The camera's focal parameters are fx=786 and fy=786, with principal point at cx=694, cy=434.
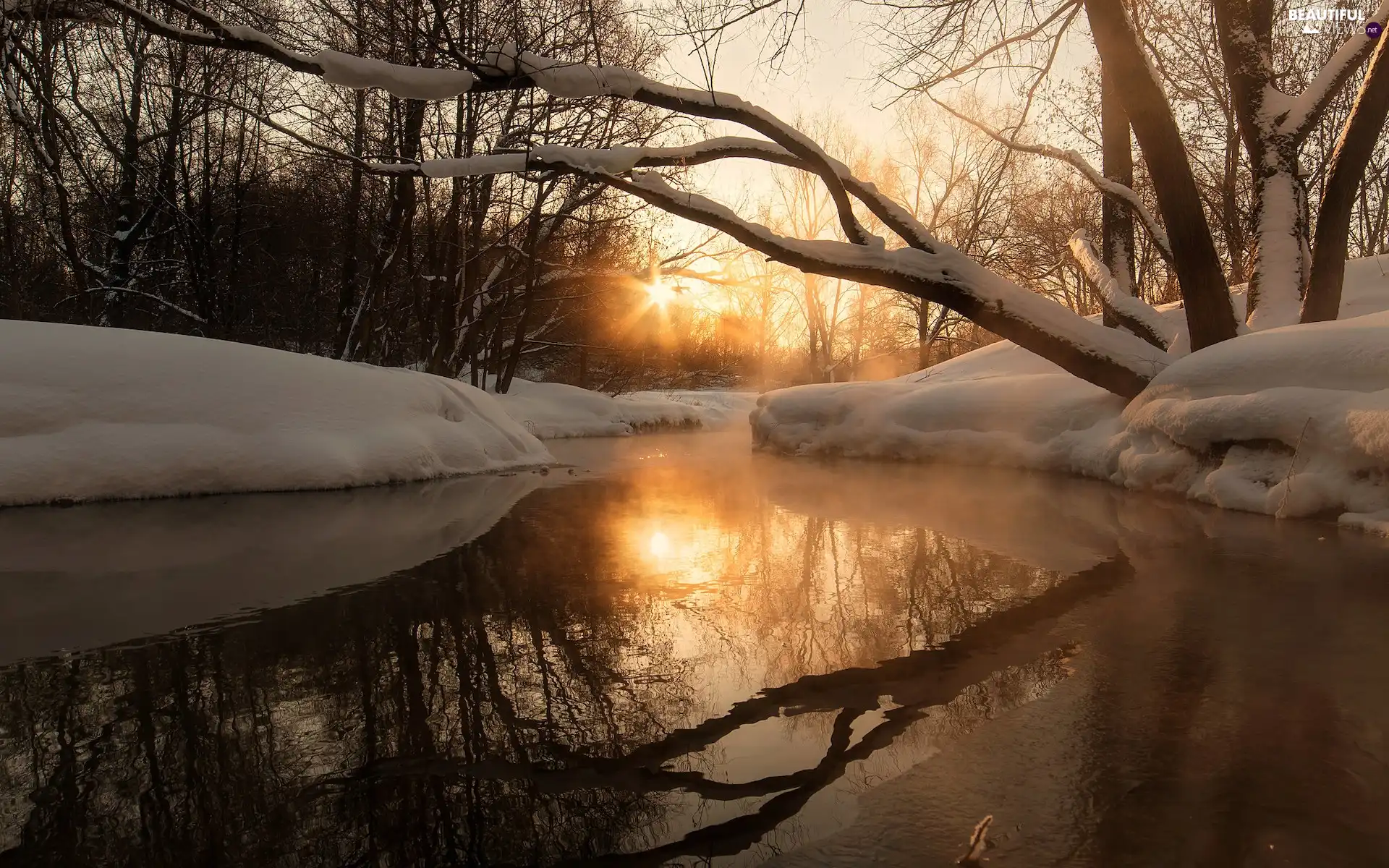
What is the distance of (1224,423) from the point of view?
5.81 meters

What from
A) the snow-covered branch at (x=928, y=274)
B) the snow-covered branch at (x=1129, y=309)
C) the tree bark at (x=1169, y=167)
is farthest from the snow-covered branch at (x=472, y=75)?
the snow-covered branch at (x=1129, y=309)

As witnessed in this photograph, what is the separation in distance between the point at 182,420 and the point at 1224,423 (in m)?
7.93

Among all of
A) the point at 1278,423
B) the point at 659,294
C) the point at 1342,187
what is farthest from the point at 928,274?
the point at 659,294

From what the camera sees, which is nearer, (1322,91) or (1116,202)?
(1322,91)

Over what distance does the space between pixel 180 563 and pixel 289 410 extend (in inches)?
121

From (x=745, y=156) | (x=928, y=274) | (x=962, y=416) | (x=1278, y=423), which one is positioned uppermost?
(x=745, y=156)

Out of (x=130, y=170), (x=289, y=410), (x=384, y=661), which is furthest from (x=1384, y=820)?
(x=130, y=170)

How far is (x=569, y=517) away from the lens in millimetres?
5570

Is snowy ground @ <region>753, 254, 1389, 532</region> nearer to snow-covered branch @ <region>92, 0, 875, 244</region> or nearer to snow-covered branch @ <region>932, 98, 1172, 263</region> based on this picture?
snow-covered branch @ <region>932, 98, 1172, 263</region>

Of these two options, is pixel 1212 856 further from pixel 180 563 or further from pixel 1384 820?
pixel 180 563

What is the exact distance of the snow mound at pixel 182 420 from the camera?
5.62 m

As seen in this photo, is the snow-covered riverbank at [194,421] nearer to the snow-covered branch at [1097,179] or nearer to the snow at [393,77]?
the snow at [393,77]

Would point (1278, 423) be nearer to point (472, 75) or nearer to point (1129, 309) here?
point (1129, 309)

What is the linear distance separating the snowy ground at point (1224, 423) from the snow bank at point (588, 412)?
774 centimetres
